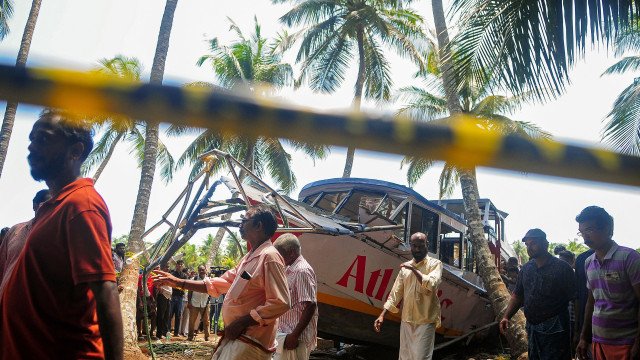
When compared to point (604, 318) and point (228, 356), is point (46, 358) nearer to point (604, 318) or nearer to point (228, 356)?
point (228, 356)

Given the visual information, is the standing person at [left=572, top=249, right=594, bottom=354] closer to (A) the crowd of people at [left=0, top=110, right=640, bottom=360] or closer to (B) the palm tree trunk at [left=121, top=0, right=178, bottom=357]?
(A) the crowd of people at [left=0, top=110, right=640, bottom=360]

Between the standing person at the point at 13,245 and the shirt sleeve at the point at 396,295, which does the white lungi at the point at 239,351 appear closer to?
the standing person at the point at 13,245

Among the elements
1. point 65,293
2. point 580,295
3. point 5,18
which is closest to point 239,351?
point 65,293

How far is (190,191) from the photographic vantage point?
557 cm

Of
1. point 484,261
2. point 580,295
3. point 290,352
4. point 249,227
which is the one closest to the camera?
point 249,227

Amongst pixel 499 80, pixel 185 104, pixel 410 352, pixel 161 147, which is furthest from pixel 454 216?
pixel 161 147

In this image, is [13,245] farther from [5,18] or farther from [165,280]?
[5,18]

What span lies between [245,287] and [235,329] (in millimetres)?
258

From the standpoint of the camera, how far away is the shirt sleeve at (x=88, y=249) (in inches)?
68.3

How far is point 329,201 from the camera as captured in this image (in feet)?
29.6

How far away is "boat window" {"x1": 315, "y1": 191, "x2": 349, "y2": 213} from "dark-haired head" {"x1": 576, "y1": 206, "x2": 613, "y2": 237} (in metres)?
5.27

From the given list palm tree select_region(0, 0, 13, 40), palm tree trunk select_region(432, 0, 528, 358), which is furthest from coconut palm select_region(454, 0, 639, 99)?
palm tree select_region(0, 0, 13, 40)

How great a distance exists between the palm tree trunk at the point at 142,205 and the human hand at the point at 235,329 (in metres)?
4.46

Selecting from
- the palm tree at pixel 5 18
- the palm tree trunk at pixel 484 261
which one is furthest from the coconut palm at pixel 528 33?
the palm tree at pixel 5 18
